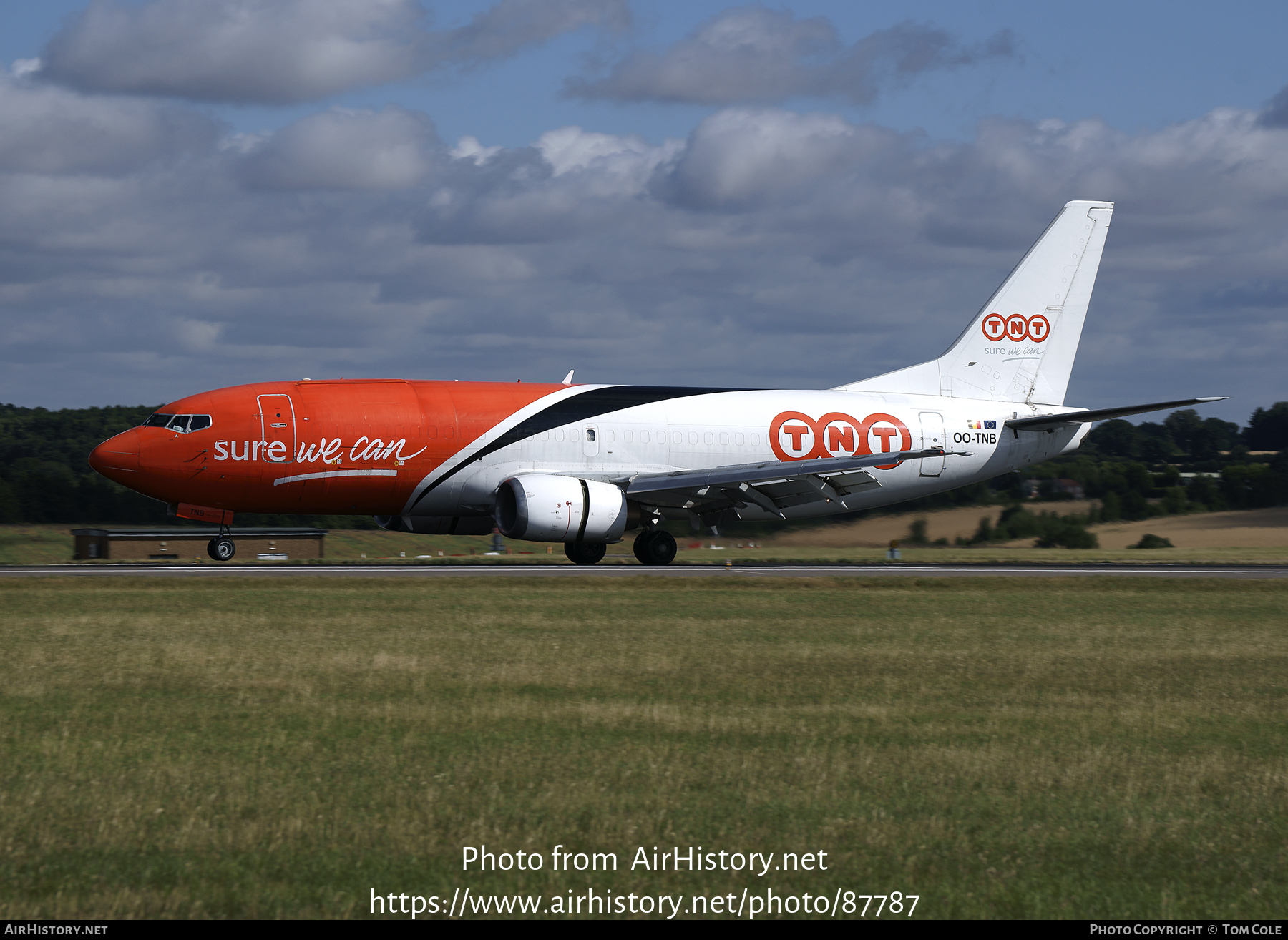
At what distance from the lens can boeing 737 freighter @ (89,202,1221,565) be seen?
32.4 meters

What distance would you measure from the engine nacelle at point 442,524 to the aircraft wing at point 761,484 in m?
4.21

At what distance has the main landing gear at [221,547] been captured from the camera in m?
33.6

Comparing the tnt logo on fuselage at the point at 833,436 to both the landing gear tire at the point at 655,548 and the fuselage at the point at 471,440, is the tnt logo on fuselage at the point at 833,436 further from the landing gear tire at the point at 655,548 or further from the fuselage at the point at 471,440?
the landing gear tire at the point at 655,548

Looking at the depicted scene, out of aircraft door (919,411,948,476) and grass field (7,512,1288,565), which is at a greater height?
aircraft door (919,411,948,476)

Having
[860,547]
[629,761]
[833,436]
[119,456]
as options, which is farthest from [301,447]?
[629,761]

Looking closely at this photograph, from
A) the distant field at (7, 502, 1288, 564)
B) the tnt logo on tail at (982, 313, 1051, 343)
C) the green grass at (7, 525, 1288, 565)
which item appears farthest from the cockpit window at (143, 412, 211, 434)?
the tnt logo on tail at (982, 313, 1051, 343)

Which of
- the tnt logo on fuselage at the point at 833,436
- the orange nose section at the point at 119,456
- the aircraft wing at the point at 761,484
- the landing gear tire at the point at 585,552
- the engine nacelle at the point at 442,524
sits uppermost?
the tnt logo on fuselage at the point at 833,436

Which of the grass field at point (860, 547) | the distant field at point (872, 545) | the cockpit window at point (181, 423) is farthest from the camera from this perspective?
the distant field at point (872, 545)

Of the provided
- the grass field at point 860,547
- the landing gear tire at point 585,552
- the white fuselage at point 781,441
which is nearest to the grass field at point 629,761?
the white fuselage at point 781,441

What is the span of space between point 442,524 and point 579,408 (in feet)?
16.2

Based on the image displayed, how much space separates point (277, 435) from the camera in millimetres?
32219

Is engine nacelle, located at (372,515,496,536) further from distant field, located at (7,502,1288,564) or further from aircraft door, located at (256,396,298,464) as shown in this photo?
aircraft door, located at (256,396,298,464)

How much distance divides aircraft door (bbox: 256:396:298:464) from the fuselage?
0.08 ft

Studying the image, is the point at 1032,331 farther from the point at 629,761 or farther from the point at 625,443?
the point at 629,761
